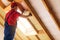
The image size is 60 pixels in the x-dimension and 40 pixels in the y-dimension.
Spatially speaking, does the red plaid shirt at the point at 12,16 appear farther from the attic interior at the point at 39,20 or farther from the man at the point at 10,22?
the attic interior at the point at 39,20

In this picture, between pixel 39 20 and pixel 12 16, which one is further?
pixel 39 20

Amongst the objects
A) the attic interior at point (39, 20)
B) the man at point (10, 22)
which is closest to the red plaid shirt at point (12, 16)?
the man at point (10, 22)

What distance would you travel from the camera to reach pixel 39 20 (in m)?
3.96

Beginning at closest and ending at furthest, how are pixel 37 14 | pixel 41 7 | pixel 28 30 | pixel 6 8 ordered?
1. pixel 41 7
2. pixel 37 14
3. pixel 6 8
4. pixel 28 30

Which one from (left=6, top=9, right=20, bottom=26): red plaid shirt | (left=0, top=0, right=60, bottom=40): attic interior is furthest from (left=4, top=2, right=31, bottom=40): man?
(left=0, top=0, right=60, bottom=40): attic interior

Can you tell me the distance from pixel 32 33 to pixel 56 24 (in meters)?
0.91

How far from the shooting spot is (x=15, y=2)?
362cm

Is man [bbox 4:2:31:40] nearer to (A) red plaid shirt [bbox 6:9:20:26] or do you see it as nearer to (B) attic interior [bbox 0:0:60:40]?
(A) red plaid shirt [bbox 6:9:20:26]

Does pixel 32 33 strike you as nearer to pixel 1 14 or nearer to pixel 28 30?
pixel 28 30

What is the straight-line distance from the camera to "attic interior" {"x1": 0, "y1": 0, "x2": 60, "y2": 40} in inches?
138

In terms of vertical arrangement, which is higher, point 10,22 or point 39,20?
point 10,22

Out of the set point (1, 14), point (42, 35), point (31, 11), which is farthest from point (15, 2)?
point (42, 35)

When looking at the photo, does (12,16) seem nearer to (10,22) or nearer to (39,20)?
(10,22)

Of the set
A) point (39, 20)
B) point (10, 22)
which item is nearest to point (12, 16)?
point (10, 22)
